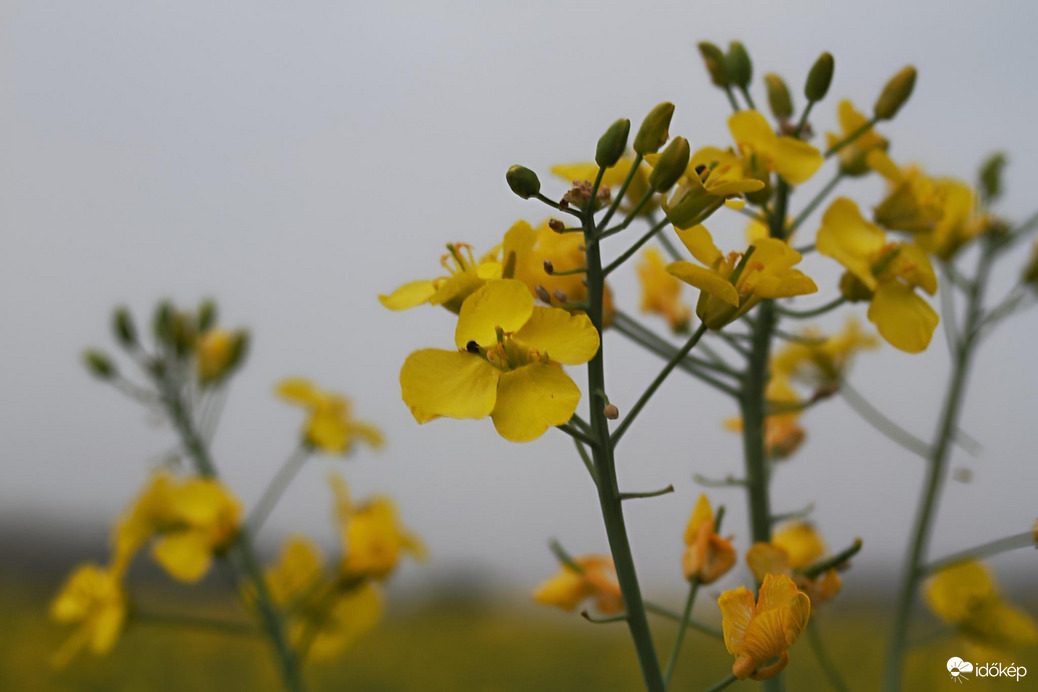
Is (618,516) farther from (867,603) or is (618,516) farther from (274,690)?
(867,603)

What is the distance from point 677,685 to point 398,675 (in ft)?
3.46

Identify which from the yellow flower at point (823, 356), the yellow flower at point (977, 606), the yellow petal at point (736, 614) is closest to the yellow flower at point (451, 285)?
the yellow petal at point (736, 614)

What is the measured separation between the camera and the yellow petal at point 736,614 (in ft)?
2.09

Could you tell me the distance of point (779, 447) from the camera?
1255 mm

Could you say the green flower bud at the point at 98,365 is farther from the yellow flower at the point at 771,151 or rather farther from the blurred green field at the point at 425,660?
the yellow flower at the point at 771,151

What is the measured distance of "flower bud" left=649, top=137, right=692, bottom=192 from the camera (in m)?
0.64

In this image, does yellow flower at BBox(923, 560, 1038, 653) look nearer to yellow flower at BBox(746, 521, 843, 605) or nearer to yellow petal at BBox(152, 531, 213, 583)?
yellow flower at BBox(746, 521, 843, 605)

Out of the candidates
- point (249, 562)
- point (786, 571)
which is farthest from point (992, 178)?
point (249, 562)

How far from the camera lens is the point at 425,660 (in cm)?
290

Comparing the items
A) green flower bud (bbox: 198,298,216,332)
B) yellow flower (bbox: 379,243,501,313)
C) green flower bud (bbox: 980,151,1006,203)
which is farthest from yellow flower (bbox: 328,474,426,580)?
green flower bud (bbox: 980,151,1006,203)

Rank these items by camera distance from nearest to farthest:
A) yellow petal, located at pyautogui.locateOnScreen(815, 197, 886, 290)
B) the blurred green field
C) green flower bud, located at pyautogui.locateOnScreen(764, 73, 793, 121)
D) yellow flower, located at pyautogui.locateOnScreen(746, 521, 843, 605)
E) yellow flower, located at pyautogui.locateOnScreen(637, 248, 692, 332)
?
1. yellow flower, located at pyautogui.locateOnScreen(746, 521, 843, 605)
2. yellow petal, located at pyautogui.locateOnScreen(815, 197, 886, 290)
3. green flower bud, located at pyautogui.locateOnScreen(764, 73, 793, 121)
4. yellow flower, located at pyautogui.locateOnScreen(637, 248, 692, 332)
5. the blurred green field

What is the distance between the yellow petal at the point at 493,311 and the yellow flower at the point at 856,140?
0.63 meters

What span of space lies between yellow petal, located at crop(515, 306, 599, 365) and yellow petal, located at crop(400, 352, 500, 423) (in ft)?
0.14

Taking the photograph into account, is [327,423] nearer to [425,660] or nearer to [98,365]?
[98,365]
